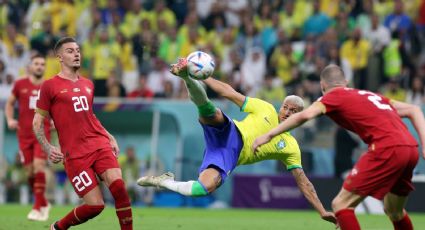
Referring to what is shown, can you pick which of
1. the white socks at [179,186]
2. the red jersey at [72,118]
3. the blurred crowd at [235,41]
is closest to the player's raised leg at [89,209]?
the red jersey at [72,118]

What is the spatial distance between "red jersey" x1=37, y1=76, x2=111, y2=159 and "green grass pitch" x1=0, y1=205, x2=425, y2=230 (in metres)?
3.08

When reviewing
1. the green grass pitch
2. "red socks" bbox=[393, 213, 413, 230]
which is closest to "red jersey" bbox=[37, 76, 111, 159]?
the green grass pitch

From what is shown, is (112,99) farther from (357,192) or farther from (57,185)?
(357,192)

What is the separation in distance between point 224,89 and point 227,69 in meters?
11.4

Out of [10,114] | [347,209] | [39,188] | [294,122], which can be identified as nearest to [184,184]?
[294,122]

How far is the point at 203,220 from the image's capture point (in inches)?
675

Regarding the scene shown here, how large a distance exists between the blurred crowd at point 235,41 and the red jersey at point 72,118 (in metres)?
10.7

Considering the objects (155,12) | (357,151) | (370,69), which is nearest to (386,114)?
(357,151)

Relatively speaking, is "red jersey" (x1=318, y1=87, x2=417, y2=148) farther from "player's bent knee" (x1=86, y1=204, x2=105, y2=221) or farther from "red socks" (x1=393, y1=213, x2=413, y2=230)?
"player's bent knee" (x1=86, y1=204, x2=105, y2=221)

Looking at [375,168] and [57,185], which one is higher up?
[375,168]

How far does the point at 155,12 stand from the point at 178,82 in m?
3.17

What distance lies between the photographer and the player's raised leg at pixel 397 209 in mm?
10312

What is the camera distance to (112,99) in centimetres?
2316

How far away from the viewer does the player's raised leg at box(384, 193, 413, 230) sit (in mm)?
10312
